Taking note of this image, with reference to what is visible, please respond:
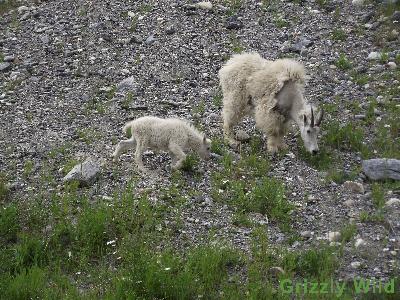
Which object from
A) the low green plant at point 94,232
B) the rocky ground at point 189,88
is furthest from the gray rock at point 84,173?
the low green plant at point 94,232

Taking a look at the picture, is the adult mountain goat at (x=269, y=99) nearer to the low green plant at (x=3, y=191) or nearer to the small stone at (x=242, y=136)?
the small stone at (x=242, y=136)

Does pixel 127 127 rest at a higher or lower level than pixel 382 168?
higher

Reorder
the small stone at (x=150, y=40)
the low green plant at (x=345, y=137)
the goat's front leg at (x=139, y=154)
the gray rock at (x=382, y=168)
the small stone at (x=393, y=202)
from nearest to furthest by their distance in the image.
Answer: the small stone at (x=393, y=202)
the gray rock at (x=382, y=168)
the goat's front leg at (x=139, y=154)
the low green plant at (x=345, y=137)
the small stone at (x=150, y=40)

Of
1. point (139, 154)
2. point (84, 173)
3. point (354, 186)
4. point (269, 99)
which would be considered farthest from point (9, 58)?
point (354, 186)

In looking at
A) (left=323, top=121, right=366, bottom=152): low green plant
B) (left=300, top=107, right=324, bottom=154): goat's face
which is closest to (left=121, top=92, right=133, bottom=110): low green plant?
(left=300, top=107, right=324, bottom=154): goat's face

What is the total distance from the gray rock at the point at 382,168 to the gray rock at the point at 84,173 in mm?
4432

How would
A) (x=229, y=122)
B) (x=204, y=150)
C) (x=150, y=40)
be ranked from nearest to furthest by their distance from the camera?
1. (x=204, y=150)
2. (x=229, y=122)
3. (x=150, y=40)

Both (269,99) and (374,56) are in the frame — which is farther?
(374,56)

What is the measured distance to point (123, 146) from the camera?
10594 millimetres

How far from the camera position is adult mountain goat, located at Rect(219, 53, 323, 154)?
11.1 meters

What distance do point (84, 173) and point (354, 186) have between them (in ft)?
14.1

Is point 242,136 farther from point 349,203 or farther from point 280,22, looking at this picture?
point 280,22

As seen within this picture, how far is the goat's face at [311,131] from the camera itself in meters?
10.8

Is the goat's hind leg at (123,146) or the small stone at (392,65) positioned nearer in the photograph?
the goat's hind leg at (123,146)
